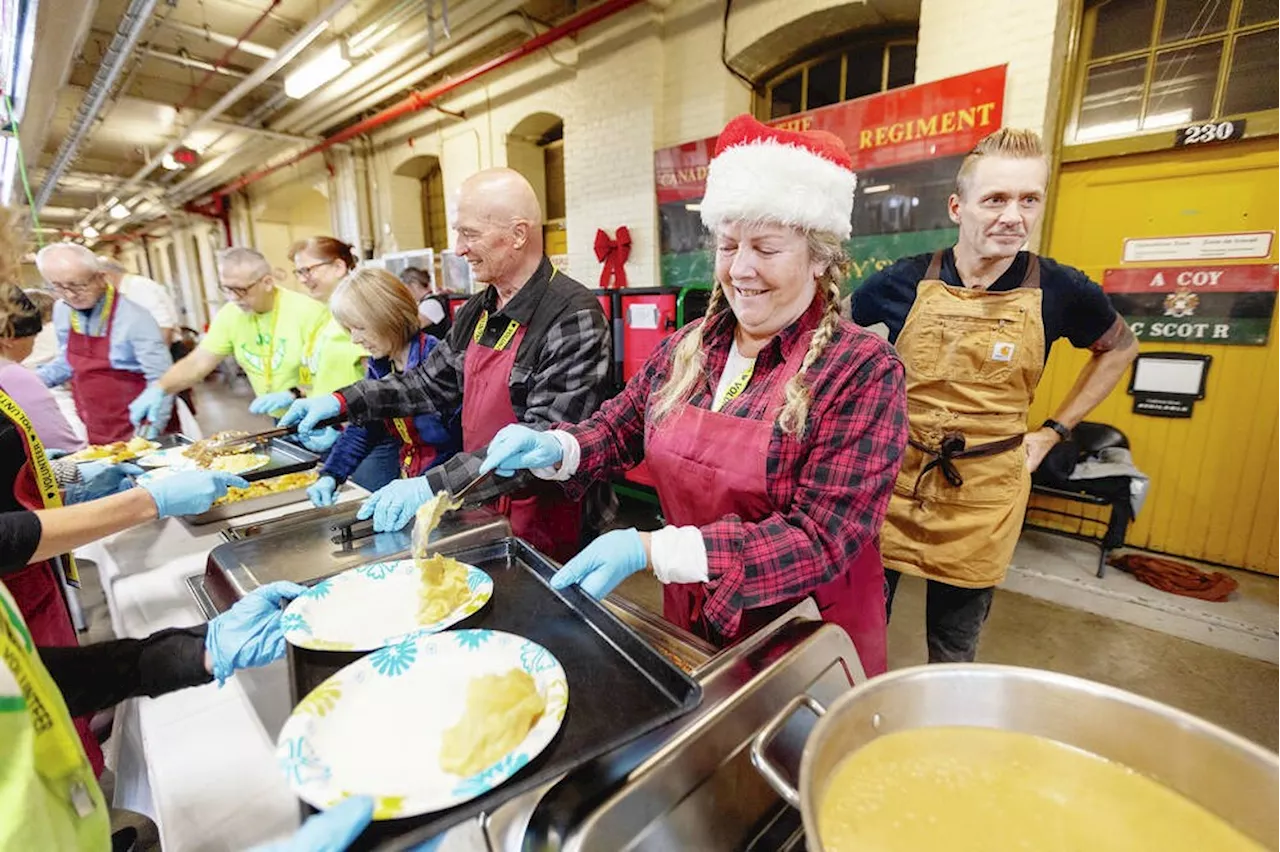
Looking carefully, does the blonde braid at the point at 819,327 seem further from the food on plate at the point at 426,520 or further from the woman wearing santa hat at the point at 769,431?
the food on plate at the point at 426,520

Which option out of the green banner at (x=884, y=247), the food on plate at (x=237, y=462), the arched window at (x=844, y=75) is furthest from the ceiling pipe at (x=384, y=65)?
the food on plate at (x=237, y=462)

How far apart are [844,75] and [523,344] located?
3973 millimetres

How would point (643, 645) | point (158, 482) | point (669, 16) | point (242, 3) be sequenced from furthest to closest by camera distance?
1. point (242, 3)
2. point (669, 16)
3. point (158, 482)
4. point (643, 645)

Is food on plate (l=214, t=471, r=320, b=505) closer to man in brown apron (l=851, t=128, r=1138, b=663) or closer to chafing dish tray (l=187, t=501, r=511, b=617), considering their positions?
chafing dish tray (l=187, t=501, r=511, b=617)

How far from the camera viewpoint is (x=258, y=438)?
2.39 m

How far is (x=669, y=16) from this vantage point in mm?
4906

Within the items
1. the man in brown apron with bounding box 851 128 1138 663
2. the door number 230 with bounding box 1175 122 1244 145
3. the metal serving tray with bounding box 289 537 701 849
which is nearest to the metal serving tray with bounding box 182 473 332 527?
the metal serving tray with bounding box 289 537 701 849

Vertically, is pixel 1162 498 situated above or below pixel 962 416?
below

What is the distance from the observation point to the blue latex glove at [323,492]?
1.83 metres

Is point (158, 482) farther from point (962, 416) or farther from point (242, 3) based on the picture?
point (242, 3)

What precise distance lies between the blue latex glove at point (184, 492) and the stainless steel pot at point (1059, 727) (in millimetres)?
1516

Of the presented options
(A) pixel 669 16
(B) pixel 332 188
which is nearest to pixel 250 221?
(B) pixel 332 188

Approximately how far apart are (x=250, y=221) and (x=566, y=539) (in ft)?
42.9

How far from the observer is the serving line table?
0.78 metres
